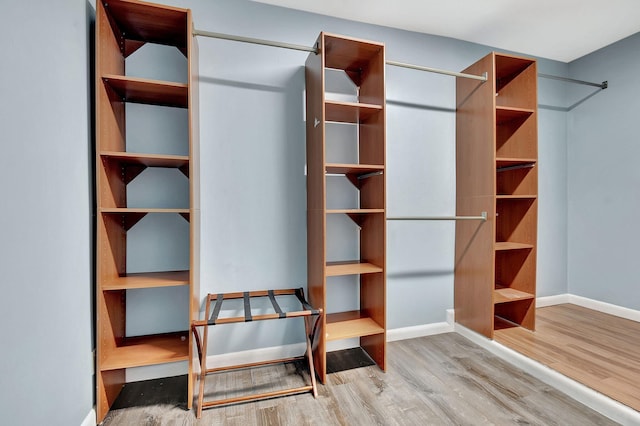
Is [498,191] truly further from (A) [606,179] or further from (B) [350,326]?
(B) [350,326]

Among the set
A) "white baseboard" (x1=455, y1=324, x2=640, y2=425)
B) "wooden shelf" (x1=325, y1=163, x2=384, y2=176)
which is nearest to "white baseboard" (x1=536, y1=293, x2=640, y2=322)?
"white baseboard" (x1=455, y1=324, x2=640, y2=425)

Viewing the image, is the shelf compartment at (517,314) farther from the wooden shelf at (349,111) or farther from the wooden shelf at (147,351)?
the wooden shelf at (147,351)

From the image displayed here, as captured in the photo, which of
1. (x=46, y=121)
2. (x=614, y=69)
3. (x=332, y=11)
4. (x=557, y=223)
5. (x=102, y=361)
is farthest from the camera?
(x=557, y=223)

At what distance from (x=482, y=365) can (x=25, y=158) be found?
2.76m

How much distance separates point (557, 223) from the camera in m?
3.25

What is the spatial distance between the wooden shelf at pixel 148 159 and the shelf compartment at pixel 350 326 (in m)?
1.42

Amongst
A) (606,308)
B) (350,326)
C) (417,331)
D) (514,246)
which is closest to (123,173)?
(350,326)

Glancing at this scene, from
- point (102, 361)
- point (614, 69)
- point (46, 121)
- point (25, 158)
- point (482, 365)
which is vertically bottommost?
point (482, 365)

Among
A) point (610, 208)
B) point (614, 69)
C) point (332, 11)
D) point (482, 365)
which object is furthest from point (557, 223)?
point (332, 11)

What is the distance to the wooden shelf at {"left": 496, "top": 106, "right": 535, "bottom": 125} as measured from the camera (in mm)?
2394

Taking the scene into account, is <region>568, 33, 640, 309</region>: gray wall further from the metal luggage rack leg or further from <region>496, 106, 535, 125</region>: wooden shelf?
the metal luggage rack leg

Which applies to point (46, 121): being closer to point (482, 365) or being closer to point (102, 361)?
point (102, 361)

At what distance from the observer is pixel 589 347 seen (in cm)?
226

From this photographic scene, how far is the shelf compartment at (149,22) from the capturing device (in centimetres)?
160
